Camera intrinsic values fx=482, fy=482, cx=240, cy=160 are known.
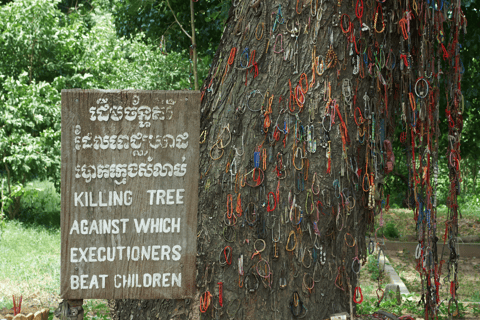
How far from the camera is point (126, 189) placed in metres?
2.65

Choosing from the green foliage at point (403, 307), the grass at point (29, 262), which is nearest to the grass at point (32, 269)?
the grass at point (29, 262)

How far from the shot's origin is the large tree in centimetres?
327

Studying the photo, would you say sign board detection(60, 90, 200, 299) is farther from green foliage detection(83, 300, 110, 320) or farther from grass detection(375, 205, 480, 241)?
grass detection(375, 205, 480, 241)

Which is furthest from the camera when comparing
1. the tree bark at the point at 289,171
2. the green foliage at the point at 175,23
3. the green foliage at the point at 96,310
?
the green foliage at the point at 175,23

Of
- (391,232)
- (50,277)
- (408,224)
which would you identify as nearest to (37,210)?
(50,277)

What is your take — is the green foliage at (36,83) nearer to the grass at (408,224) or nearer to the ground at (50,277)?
the ground at (50,277)

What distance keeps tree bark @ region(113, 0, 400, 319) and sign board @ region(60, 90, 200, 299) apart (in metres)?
0.72

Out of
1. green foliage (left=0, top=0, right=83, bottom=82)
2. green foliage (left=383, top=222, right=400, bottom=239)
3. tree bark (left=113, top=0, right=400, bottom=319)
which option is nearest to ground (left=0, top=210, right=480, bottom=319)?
green foliage (left=383, top=222, right=400, bottom=239)

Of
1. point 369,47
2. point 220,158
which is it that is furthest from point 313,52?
point 220,158

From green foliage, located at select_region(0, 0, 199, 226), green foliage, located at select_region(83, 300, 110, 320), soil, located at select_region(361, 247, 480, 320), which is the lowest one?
soil, located at select_region(361, 247, 480, 320)

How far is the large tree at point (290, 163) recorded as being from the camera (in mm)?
3273

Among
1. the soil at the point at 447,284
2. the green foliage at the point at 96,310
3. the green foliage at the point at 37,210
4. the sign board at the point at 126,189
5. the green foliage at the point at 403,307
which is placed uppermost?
the sign board at the point at 126,189

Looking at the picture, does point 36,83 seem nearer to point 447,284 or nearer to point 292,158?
point 447,284

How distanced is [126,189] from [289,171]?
3.79 ft
